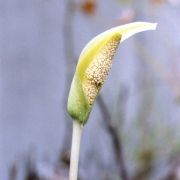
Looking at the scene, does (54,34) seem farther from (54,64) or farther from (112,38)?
(112,38)

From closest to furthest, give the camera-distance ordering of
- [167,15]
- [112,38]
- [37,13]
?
[112,38] < [37,13] < [167,15]

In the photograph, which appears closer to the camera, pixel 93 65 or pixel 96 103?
pixel 93 65

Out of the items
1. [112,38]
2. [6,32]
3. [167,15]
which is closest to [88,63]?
[112,38]

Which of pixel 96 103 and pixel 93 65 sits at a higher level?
pixel 93 65

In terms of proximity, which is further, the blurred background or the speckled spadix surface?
the blurred background

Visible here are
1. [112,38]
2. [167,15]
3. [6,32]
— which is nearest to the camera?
[112,38]
